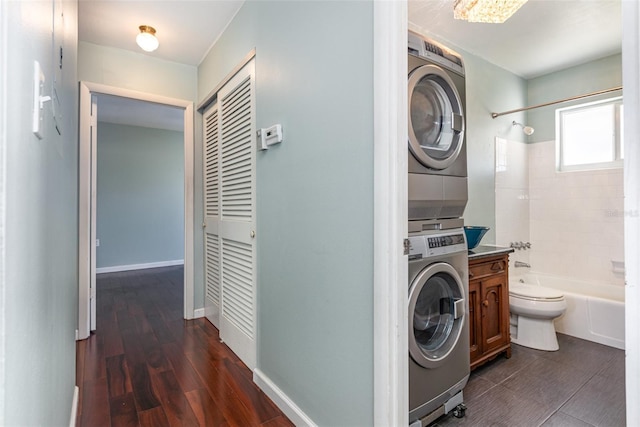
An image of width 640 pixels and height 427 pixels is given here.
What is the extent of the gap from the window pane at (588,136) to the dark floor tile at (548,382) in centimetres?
204

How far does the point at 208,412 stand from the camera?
5.52 feet

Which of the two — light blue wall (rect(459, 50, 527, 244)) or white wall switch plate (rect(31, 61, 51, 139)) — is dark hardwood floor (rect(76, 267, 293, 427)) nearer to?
white wall switch plate (rect(31, 61, 51, 139))

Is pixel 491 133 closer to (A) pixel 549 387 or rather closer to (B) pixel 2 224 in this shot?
(A) pixel 549 387

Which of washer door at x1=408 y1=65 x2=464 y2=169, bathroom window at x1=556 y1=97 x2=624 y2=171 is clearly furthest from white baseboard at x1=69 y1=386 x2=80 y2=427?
bathroom window at x1=556 y1=97 x2=624 y2=171

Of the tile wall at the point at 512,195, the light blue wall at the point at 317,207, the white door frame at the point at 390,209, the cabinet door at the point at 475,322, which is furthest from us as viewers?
the tile wall at the point at 512,195

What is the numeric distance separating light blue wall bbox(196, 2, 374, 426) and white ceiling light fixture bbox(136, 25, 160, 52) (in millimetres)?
979

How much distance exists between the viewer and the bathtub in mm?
2512

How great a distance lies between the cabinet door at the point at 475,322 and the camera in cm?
202

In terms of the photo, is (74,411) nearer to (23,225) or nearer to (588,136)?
(23,225)

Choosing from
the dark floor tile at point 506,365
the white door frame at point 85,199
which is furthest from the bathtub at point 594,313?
the white door frame at point 85,199

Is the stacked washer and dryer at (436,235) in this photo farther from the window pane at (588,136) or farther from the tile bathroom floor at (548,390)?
the window pane at (588,136)

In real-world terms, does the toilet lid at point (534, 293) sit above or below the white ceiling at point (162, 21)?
below

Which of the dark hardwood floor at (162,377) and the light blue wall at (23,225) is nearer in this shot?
the light blue wall at (23,225)

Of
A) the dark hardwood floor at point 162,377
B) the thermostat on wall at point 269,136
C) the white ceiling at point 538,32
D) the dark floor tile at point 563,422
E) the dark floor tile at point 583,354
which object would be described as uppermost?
the white ceiling at point 538,32
